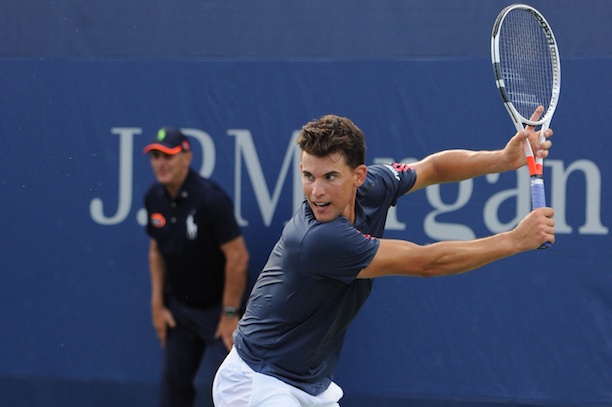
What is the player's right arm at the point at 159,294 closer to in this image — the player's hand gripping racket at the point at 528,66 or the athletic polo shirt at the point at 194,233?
the athletic polo shirt at the point at 194,233

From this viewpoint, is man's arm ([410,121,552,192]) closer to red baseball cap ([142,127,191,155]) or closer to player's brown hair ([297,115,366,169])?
player's brown hair ([297,115,366,169])

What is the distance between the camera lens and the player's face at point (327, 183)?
1963mm

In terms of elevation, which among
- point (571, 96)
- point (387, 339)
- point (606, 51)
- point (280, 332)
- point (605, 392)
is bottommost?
point (605, 392)

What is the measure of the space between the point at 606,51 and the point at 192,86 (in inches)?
73.1

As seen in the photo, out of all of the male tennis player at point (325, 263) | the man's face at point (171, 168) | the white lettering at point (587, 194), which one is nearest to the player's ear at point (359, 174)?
the male tennis player at point (325, 263)

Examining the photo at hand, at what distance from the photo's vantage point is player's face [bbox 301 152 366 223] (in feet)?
6.44

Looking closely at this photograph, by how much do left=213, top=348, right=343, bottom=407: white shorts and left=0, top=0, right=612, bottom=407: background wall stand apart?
1.08 m

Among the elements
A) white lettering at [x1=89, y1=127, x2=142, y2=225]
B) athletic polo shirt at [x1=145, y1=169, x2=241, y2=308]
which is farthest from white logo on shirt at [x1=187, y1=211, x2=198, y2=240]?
white lettering at [x1=89, y1=127, x2=142, y2=225]

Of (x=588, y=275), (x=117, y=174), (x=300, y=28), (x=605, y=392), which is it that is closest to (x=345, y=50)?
(x=300, y=28)

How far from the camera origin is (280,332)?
6.84ft

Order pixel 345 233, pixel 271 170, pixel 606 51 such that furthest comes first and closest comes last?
pixel 271 170 → pixel 606 51 → pixel 345 233

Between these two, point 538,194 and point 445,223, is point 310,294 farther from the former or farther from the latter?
point 445,223

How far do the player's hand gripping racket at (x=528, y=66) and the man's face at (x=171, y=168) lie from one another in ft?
4.60

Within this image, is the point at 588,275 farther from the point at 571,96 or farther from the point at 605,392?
the point at 571,96
